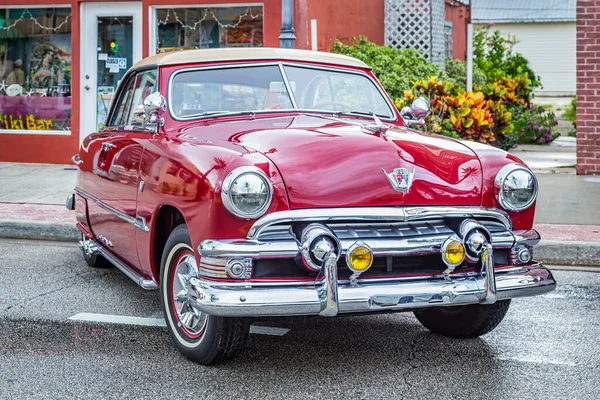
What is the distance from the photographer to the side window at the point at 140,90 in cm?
592

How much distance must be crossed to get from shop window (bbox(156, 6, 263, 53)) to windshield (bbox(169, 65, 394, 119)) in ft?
25.9

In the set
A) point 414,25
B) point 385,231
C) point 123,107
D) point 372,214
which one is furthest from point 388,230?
point 414,25

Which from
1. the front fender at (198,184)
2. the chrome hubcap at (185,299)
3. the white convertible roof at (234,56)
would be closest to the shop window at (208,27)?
the white convertible roof at (234,56)

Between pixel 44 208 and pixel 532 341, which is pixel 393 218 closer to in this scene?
pixel 532 341

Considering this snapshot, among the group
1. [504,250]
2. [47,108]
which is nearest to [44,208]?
[47,108]

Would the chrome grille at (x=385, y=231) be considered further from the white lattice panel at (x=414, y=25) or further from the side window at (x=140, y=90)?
the white lattice panel at (x=414, y=25)

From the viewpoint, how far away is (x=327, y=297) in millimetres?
4180

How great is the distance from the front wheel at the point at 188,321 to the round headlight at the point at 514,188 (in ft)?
4.87

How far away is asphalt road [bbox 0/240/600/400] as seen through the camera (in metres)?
4.34

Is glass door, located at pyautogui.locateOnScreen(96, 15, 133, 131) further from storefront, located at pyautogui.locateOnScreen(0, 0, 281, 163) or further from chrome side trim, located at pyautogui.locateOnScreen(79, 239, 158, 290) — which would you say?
chrome side trim, located at pyautogui.locateOnScreen(79, 239, 158, 290)

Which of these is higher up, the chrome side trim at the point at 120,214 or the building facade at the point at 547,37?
the building facade at the point at 547,37

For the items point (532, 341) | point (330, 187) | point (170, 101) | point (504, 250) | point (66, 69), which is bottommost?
point (532, 341)

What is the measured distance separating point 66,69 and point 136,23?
1.35m

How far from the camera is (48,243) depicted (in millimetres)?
8797
